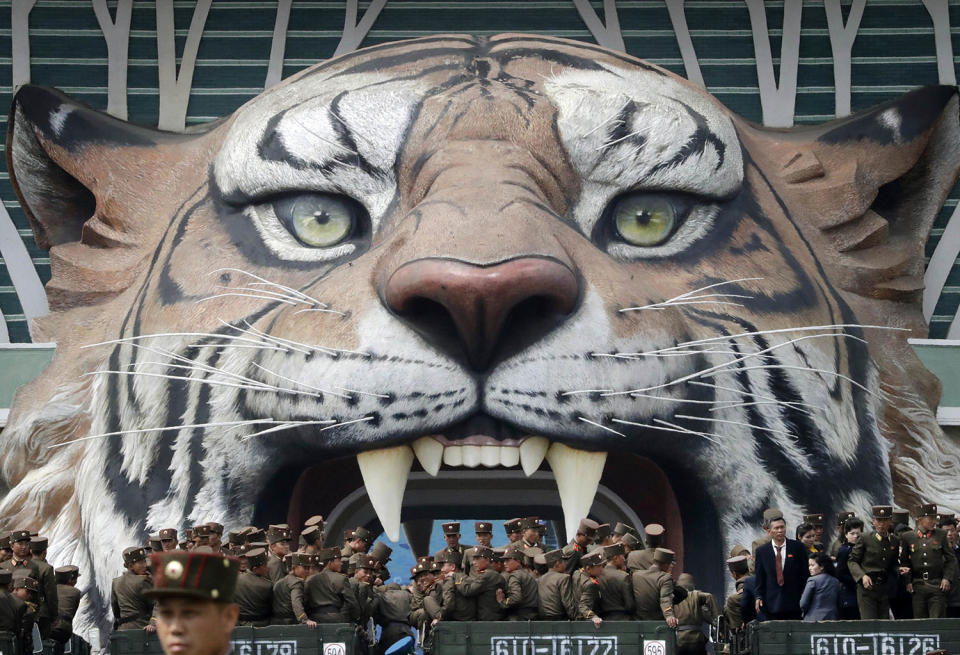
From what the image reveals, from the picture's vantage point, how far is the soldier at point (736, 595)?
26.6 ft

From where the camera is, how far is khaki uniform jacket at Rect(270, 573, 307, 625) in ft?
26.2

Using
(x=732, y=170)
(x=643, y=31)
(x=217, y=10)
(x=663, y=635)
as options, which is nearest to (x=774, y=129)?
(x=732, y=170)

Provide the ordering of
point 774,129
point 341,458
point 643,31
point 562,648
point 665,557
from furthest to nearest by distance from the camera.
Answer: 1. point 643,31
2. point 774,129
3. point 341,458
4. point 665,557
5. point 562,648

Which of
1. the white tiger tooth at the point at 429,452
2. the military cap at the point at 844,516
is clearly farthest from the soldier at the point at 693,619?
the white tiger tooth at the point at 429,452

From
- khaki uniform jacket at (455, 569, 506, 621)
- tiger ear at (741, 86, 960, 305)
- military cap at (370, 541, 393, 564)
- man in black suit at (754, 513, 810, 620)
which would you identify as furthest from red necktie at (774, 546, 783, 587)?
military cap at (370, 541, 393, 564)

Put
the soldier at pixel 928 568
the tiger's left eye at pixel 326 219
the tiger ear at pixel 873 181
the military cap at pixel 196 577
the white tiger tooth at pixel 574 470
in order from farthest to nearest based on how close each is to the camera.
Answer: the tiger ear at pixel 873 181, the tiger's left eye at pixel 326 219, the soldier at pixel 928 568, the white tiger tooth at pixel 574 470, the military cap at pixel 196 577

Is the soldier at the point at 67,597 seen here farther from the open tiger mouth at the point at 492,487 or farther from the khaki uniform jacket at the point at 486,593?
the khaki uniform jacket at the point at 486,593

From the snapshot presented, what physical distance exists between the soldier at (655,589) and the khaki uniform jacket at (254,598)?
1681 millimetres

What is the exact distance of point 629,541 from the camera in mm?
8336

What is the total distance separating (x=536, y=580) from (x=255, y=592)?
129cm

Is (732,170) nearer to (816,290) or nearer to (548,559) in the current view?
(816,290)

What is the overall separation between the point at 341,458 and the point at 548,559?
1156 mm

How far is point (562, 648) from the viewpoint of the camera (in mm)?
7367

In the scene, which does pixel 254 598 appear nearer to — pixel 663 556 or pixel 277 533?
pixel 277 533
